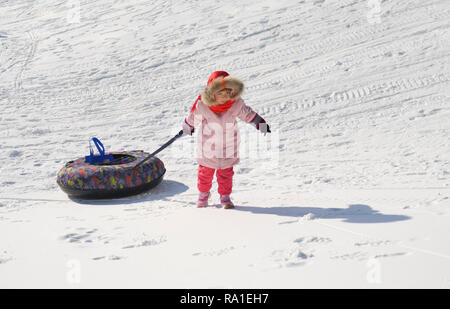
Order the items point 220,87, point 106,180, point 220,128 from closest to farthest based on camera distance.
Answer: point 220,87, point 220,128, point 106,180

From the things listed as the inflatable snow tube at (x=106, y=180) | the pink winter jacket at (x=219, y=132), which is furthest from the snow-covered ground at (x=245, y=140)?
the pink winter jacket at (x=219, y=132)

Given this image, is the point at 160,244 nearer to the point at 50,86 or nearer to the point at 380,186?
the point at 380,186

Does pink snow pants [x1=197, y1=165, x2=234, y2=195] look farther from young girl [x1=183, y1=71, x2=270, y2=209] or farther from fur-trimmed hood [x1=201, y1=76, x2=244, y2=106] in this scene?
fur-trimmed hood [x1=201, y1=76, x2=244, y2=106]

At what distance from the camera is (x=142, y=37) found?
10.9 metres

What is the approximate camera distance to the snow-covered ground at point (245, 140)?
2.93m

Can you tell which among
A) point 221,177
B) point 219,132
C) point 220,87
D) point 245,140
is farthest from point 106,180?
point 245,140

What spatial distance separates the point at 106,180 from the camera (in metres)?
4.64

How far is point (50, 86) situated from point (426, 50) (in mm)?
6676

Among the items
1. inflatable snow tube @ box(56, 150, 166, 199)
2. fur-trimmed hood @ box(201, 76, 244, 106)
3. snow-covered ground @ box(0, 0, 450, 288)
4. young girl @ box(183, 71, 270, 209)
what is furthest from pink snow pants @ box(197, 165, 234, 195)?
inflatable snow tube @ box(56, 150, 166, 199)

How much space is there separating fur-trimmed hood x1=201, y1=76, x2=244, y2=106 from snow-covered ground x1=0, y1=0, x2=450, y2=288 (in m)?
0.92

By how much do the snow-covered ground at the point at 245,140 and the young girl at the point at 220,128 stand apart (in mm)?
284

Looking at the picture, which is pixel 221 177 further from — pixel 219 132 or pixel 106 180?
pixel 106 180

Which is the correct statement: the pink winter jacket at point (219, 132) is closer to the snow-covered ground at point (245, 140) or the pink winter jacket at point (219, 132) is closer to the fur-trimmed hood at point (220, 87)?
the fur-trimmed hood at point (220, 87)

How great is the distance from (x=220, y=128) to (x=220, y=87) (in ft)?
1.24
